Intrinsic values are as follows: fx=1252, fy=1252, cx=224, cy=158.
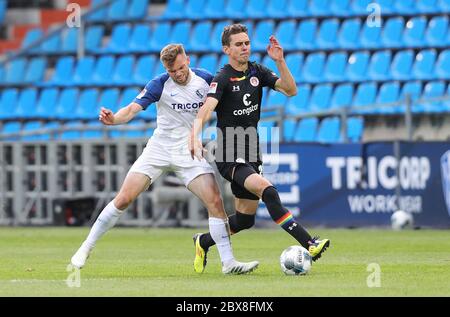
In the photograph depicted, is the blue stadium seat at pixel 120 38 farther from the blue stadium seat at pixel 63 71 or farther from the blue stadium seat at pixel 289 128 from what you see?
the blue stadium seat at pixel 289 128

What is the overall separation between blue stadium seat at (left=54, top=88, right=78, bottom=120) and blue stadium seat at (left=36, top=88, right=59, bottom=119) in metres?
0.12

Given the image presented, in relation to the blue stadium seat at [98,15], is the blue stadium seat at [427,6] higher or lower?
lower

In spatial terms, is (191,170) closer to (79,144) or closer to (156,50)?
(79,144)

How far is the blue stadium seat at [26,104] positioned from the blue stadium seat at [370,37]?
759 cm

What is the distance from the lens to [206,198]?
11.5 m

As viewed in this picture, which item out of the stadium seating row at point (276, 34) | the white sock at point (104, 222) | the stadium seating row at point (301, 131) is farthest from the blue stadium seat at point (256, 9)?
the white sock at point (104, 222)

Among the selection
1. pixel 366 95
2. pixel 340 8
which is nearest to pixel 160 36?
pixel 340 8

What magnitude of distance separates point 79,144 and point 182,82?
37.7ft

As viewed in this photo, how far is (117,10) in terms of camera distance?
29141 millimetres

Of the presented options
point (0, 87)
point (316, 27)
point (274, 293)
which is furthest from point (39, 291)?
point (0, 87)

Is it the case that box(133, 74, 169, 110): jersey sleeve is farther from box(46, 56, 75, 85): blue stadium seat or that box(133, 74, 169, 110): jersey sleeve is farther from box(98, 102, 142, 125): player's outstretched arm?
box(46, 56, 75, 85): blue stadium seat

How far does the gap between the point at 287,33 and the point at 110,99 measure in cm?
406

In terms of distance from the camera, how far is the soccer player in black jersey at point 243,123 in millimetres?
11188

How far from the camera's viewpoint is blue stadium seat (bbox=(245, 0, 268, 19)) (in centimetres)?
2683
